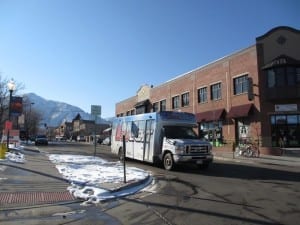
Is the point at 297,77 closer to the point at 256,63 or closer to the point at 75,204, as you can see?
the point at 256,63

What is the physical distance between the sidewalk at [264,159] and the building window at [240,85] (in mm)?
6051

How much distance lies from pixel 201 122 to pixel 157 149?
27.2 meters

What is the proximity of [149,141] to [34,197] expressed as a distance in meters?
10.8

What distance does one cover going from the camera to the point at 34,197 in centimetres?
1105

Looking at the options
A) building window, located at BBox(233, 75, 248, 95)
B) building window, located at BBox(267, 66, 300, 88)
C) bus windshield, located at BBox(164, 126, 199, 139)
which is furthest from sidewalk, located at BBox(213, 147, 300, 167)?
bus windshield, located at BBox(164, 126, 199, 139)

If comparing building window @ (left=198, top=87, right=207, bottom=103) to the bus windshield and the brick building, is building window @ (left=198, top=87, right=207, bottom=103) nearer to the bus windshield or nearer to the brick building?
the brick building

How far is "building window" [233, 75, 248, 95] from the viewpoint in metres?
38.8

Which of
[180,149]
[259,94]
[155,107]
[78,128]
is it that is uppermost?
[78,128]

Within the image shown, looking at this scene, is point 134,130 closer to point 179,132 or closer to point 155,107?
point 179,132

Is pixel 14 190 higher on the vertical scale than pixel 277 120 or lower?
lower

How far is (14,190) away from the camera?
12.0 meters

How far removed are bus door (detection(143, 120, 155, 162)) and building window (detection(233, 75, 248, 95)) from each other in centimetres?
1951

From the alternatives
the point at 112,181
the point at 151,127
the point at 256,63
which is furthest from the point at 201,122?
the point at 112,181

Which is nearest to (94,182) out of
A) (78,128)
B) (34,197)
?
(34,197)
